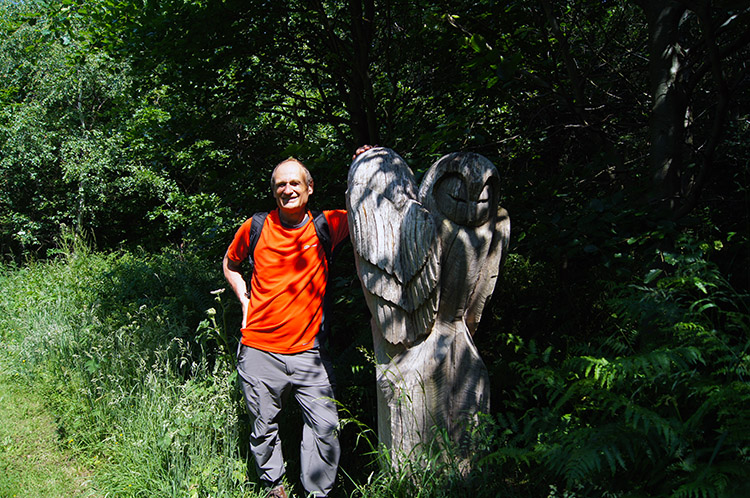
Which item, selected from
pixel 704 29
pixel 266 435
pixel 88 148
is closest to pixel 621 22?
pixel 704 29

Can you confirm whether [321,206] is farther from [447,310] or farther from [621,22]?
[621,22]

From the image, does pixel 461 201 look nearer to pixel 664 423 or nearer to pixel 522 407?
pixel 664 423

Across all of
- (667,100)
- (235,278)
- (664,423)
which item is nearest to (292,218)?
(235,278)

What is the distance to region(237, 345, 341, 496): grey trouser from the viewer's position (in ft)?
9.62

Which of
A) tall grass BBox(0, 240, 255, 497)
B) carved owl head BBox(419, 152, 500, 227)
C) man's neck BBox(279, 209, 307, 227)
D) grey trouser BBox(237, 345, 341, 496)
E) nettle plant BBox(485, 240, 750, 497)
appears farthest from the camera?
tall grass BBox(0, 240, 255, 497)

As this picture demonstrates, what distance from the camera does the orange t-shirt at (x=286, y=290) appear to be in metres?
2.94

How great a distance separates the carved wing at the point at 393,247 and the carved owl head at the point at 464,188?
109 mm

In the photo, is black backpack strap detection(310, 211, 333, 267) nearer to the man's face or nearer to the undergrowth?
the man's face

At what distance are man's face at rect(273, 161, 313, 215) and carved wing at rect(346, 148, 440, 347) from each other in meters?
0.51

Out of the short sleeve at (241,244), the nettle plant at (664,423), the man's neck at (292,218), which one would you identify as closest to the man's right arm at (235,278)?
the short sleeve at (241,244)

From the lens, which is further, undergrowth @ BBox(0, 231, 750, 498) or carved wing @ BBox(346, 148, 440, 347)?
carved wing @ BBox(346, 148, 440, 347)

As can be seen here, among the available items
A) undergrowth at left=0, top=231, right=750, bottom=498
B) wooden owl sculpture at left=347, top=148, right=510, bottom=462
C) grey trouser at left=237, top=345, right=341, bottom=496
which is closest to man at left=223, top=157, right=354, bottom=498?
grey trouser at left=237, top=345, right=341, bottom=496

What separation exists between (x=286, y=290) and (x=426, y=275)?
0.92m

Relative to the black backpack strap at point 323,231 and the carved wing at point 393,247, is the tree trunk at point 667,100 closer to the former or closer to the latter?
the carved wing at point 393,247
